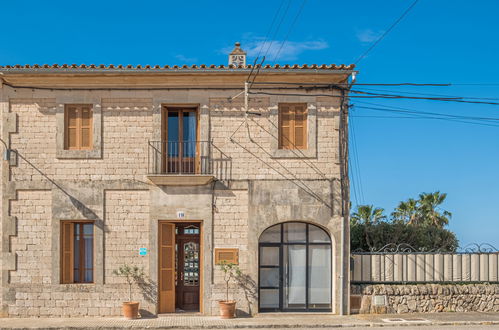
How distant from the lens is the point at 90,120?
16172 millimetres

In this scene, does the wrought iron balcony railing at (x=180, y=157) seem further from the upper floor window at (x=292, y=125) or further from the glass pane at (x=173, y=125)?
the upper floor window at (x=292, y=125)

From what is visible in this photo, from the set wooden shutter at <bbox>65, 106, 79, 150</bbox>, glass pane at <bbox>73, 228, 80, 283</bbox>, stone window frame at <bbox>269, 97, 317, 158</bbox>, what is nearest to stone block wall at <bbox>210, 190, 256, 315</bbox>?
stone window frame at <bbox>269, 97, 317, 158</bbox>

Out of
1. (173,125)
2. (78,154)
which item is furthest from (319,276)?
(78,154)

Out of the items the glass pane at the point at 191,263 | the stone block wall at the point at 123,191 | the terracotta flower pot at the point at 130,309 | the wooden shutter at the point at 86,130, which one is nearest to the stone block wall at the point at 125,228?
the stone block wall at the point at 123,191

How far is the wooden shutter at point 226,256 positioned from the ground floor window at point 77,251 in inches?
136

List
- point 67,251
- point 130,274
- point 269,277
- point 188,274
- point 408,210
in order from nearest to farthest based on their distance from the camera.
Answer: point 130,274, point 67,251, point 269,277, point 188,274, point 408,210

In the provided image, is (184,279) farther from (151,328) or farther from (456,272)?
(456,272)

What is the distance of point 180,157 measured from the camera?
1625 cm

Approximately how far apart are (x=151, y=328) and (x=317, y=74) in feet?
25.6

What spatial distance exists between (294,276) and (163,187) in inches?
170

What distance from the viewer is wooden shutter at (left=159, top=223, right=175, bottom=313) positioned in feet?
52.7

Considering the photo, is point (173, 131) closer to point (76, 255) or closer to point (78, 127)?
point (78, 127)

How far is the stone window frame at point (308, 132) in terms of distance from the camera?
52.7ft

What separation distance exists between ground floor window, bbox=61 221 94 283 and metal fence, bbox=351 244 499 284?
7.27 meters
